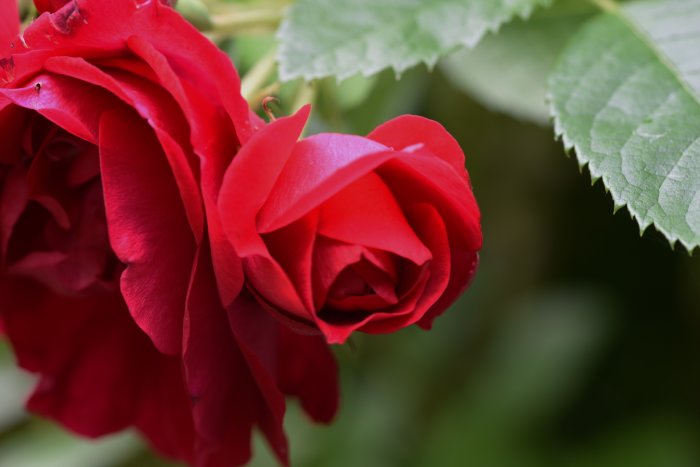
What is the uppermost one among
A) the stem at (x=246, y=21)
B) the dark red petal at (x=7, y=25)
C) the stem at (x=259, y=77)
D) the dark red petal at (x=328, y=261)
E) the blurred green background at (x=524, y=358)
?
the dark red petal at (x=7, y=25)

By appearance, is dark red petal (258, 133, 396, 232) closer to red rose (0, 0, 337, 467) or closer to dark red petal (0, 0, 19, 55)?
red rose (0, 0, 337, 467)

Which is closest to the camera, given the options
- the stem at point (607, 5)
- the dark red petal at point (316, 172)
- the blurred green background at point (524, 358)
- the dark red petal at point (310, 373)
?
the dark red petal at point (316, 172)

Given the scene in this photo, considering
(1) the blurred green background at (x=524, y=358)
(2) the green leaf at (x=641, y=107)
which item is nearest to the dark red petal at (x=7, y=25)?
(2) the green leaf at (x=641, y=107)

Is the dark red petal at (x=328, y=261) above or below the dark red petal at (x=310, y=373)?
above

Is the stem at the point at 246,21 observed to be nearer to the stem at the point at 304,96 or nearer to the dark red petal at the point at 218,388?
the stem at the point at 304,96

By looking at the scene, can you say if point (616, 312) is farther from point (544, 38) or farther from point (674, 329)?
point (544, 38)

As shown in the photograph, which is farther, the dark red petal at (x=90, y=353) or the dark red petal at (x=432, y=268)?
the dark red petal at (x=90, y=353)

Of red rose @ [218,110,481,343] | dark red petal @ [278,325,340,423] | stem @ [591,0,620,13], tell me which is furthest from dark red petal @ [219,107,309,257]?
stem @ [591,0,620,13]

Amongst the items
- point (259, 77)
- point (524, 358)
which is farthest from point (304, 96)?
point (524, 358)

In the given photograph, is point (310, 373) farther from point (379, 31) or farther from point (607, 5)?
point (607, 5)
